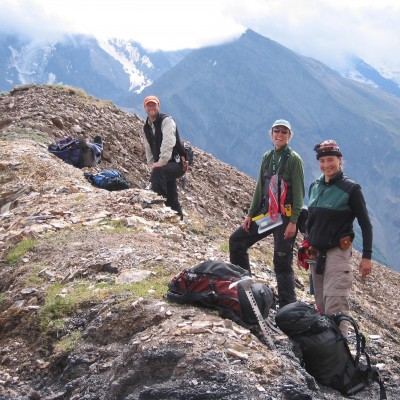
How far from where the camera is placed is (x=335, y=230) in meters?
6.91

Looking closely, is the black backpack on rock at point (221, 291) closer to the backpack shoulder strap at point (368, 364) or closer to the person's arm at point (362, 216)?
the backpack shoulder strap at point (368, 364)

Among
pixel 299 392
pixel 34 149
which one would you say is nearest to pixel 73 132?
pixel 34 149

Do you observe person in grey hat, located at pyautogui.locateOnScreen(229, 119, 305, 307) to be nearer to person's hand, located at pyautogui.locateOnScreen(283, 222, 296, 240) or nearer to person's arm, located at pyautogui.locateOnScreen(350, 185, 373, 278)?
person's hand, located at pyautogui.locateOnScreen(283, 222, 296, 240)

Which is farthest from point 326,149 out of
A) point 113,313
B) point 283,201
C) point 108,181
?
point 108,181

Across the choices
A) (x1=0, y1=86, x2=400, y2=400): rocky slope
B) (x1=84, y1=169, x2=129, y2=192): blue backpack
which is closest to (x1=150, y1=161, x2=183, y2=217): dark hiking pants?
(x1=0, y1=86, x2=400, y2=400): rocky slope

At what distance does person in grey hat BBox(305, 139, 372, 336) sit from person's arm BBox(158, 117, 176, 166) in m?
4.33

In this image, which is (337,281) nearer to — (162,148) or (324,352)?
(324,352)

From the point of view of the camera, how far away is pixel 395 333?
12.9 metres

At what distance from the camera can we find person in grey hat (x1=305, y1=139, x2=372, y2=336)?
6816 millimetres

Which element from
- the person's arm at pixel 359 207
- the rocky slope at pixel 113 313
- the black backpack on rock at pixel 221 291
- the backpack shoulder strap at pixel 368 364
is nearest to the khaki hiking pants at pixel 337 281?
the person's arm at pixel 359 207

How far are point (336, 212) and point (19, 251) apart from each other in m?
5.07

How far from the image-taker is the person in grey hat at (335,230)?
682cm

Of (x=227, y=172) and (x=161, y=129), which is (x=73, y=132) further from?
(x=161, y=129)

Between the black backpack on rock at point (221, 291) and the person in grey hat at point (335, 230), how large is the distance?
1.19 meters
